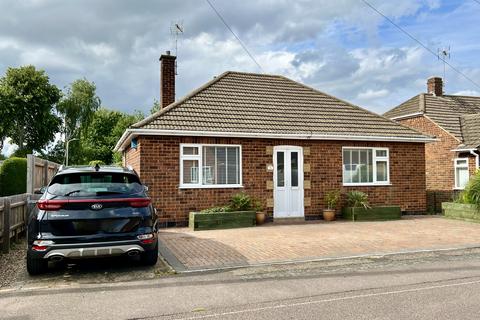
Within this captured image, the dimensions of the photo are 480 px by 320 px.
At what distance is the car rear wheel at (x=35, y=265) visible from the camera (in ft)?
21.9

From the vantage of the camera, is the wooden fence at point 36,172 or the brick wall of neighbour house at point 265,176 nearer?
the wooden fence at point 36,172

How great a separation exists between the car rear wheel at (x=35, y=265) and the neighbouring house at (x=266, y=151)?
236 inches

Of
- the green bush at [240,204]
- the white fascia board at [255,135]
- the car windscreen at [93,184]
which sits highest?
the white fascia board at [255,135]

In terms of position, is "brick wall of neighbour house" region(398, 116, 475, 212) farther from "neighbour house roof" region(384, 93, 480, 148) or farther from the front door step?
the front door step

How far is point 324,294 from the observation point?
225 inches

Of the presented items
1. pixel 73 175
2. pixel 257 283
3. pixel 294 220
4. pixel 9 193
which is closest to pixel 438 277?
pixel 257 283

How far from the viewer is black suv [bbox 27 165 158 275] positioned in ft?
21.0

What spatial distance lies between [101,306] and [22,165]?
40.8 ft

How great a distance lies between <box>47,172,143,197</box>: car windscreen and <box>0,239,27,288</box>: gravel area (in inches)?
59.2

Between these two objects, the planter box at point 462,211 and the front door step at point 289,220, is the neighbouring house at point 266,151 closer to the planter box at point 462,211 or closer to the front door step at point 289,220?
the front door step at point 289,220

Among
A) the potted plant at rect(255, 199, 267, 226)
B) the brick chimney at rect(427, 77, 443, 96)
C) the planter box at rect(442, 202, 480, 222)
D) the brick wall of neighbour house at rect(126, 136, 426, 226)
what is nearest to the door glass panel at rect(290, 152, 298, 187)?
the brick wall of neighbour house at rect(126, 136, 426, 226)

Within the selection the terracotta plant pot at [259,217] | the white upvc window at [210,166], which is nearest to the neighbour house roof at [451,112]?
the terracotta plant pot at [259,217]

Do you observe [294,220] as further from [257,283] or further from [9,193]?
[9,193]

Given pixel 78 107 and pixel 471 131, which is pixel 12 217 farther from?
pixel 78 107
